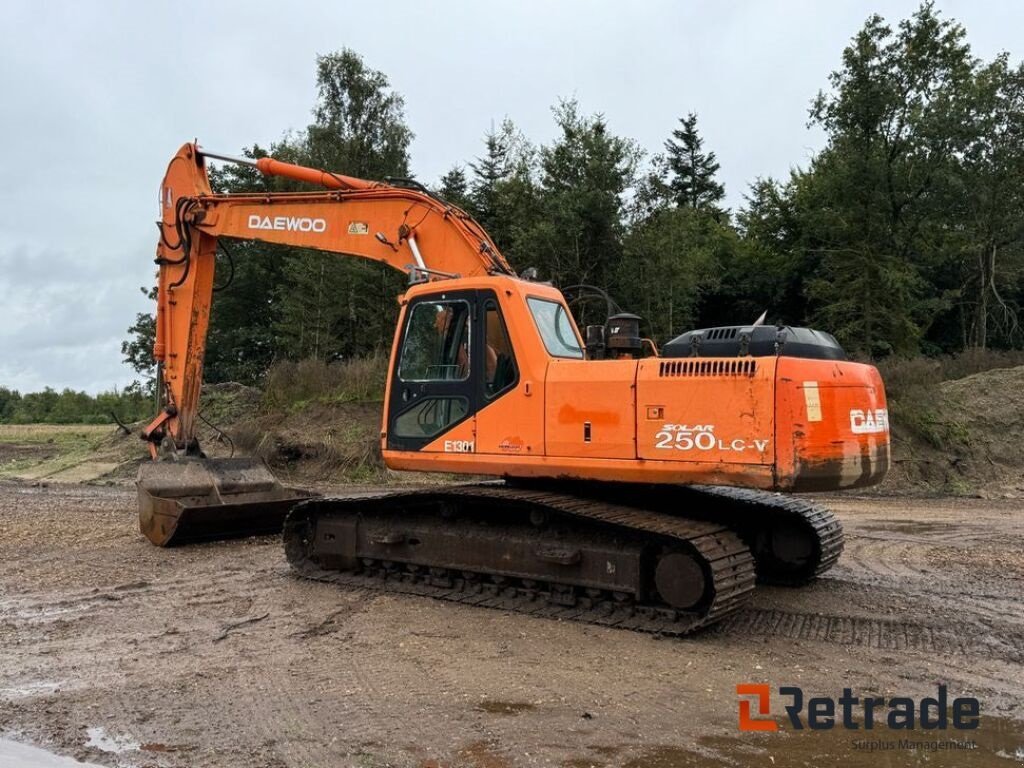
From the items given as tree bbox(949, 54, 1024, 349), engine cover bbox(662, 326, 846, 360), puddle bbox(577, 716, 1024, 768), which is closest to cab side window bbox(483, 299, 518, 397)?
engine cover bbox(662, 326, 846, 360)

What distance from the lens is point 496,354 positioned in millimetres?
6391

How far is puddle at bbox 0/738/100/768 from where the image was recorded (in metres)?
3.70

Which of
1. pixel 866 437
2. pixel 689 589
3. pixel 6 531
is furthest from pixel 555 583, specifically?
pixel 6 531

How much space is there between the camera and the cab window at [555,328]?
645cm

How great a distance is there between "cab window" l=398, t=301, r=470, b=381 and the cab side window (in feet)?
0.62

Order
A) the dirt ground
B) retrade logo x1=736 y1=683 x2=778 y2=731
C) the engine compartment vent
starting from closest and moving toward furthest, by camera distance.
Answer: the dirt ground
retrade logo x1=736 y1=683 x2=778 y2=731
the engine compartment vent

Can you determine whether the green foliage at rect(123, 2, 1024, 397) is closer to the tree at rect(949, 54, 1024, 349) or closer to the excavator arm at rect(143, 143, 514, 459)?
the tree at rect(949, 54, 1024, 349)

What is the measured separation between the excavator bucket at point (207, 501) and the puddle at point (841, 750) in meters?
6.07

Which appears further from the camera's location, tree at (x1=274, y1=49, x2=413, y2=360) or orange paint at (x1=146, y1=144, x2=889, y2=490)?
tree at (x1=274, y1=49, x2=413, y2=360)

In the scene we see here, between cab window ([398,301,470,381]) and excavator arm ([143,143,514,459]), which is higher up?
excavator arm ([143,143,514,459])

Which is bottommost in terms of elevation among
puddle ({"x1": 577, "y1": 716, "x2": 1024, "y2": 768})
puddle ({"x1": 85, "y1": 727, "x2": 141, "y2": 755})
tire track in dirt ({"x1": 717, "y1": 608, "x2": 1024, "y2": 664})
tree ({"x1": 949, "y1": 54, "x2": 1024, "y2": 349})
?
puddle ({"x1": 85, "y1": 727, "x2": 141, "y2": 755})

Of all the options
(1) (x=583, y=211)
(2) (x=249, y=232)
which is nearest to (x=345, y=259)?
(1) (x=583, y=211)

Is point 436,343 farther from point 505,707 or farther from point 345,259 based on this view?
point 345,259

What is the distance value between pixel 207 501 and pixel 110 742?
16.8 feet
